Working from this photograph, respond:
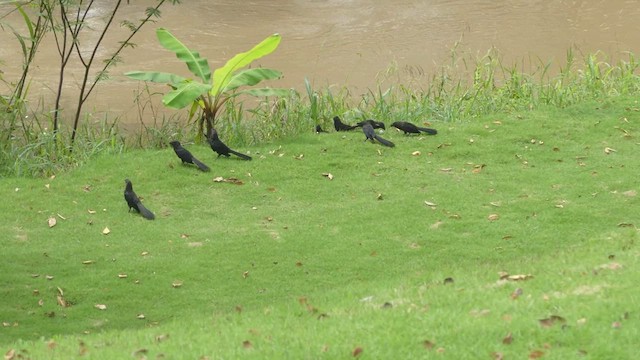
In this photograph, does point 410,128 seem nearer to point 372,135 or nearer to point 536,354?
point 372,135

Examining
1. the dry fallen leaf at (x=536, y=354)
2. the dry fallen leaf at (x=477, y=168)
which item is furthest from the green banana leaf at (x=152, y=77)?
the dry fallen leaf at (x=536, y=354)

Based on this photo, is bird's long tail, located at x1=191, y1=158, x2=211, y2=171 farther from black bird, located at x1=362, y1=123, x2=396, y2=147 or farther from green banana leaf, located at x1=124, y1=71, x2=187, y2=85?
black bird, located at x1=362, y1=123, x2=396, y2=147

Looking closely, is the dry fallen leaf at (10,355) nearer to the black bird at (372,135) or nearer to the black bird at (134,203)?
the black bird at (134,203)

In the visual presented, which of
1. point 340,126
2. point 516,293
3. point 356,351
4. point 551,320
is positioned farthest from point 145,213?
point 551,320

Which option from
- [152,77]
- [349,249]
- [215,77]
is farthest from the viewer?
[215,77]

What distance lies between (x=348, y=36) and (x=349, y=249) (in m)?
9.23

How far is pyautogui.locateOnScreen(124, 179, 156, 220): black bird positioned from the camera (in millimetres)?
8312

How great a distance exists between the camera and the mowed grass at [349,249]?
16.1 ft

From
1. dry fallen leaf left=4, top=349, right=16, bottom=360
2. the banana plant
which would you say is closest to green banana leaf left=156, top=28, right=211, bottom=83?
the banana plant

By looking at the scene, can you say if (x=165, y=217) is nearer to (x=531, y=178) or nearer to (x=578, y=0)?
(x=531, y=178)

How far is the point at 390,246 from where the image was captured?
7539mm

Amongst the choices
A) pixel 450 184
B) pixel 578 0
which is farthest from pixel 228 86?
pixel 578 0

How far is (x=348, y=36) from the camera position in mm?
16344

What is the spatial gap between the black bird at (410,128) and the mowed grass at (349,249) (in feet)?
0.29
